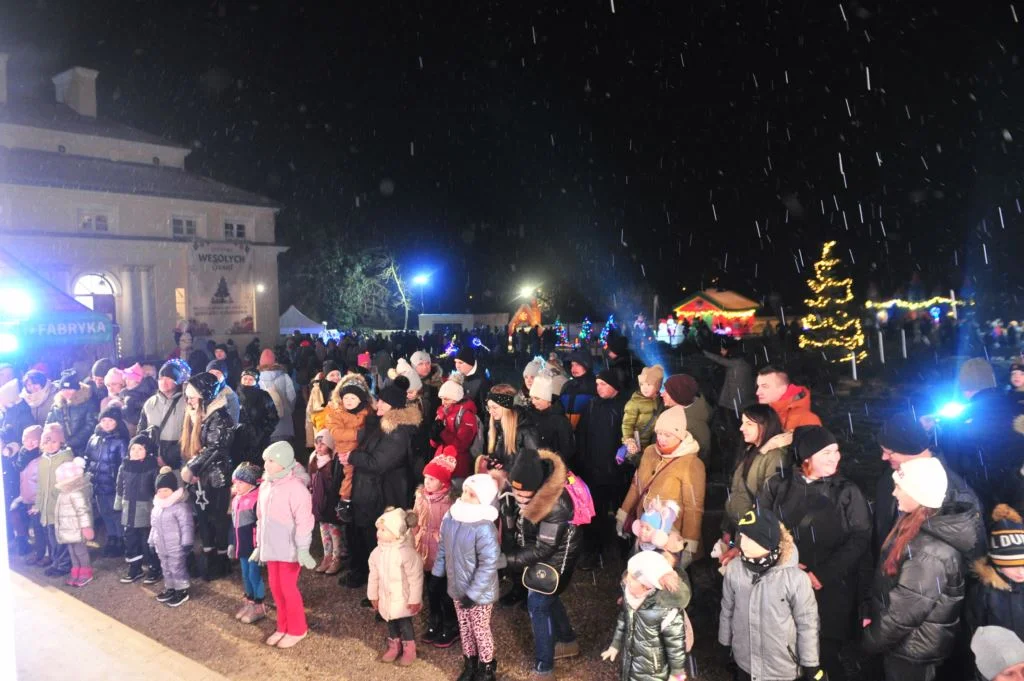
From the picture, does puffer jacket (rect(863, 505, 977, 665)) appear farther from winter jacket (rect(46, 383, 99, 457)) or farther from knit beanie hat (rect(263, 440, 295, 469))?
winter jacket (rect(46, 383, 99, 457))

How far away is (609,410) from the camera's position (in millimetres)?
6375

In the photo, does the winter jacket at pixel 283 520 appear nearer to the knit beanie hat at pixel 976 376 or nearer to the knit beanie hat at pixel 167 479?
the knit beanie hat at pixel 167 479

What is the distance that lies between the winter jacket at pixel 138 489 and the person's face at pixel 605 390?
14.4 ft

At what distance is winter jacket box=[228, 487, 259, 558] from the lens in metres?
5.50

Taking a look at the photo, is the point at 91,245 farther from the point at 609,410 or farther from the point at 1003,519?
the point at 1003,519

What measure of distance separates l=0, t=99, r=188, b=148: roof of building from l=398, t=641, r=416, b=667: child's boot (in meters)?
32.3

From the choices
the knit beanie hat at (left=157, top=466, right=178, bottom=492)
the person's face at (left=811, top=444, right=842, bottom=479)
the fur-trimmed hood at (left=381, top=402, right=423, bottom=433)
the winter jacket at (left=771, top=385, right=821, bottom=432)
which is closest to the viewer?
the person's face at (left=811, top=444, right=842, bottom=479)

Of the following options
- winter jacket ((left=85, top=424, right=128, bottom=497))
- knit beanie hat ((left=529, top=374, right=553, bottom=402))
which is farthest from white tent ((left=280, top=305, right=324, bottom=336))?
knit beanie hat ((left=529, top=374, right=553, bottom=402))

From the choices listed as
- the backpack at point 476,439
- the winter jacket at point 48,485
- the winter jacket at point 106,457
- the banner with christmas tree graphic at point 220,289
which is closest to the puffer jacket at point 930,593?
the backpack at point 476,439

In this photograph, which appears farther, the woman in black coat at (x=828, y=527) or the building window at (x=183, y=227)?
the building window at (x=183, y=227)

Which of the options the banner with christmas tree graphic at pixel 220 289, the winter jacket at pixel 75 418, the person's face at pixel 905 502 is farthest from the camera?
the banner with christmas tree graphic at pixel 220 289

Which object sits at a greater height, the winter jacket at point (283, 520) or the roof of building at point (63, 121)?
the roof of building at point (63, 121)

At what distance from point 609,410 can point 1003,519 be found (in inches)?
135

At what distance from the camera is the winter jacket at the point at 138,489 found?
6285 mm
